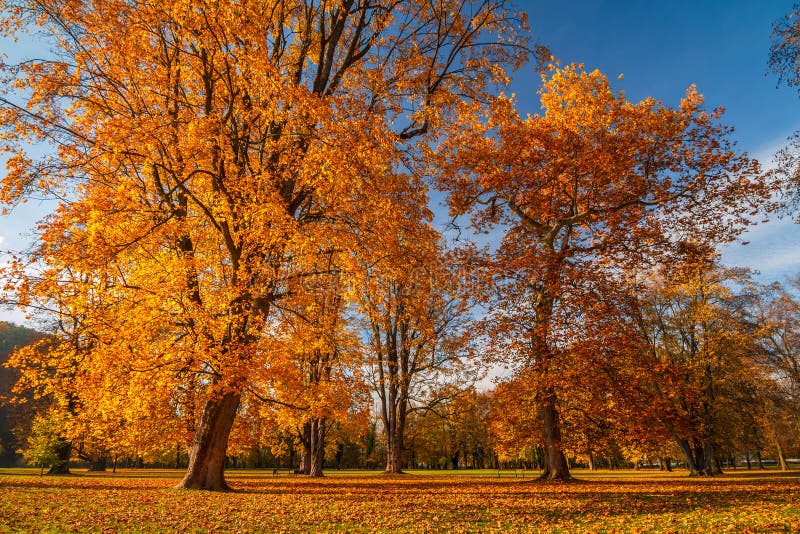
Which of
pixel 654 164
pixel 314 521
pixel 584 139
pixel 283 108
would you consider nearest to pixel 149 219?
pixel 283 108

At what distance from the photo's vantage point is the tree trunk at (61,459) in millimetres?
25802

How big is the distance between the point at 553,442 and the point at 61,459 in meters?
28.9

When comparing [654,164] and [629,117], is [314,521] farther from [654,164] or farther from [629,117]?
[629,117]

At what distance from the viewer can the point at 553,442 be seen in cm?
1900

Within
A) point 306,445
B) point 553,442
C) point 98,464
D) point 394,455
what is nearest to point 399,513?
point 553,442

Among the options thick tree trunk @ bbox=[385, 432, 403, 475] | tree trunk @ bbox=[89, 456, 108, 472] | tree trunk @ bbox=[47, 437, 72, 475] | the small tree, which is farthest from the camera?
tree trunk @ bbox=[89, 456, 108, 472]

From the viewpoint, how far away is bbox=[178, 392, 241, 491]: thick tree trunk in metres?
13.6

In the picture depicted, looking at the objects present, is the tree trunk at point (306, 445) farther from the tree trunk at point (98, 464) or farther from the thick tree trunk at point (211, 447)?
the thick tree trunk at point (211, 447)

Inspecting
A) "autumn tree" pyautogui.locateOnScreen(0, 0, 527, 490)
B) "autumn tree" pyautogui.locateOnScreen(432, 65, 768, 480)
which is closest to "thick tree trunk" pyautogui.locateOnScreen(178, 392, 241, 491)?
"autumn tree" pyautogui.locateOnScreen(0, 0, 527, 490)

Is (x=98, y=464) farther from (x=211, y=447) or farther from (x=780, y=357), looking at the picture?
(x=780, y=357)

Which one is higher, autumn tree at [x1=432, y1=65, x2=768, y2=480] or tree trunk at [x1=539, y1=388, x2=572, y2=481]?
autumn tree at [x1=432, y1=65, x2=768, y2=480]

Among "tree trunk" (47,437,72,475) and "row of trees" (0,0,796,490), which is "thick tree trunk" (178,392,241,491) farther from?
"tree trunk" (47,437,72,475)

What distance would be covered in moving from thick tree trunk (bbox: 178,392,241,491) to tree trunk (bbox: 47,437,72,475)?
58.3ft

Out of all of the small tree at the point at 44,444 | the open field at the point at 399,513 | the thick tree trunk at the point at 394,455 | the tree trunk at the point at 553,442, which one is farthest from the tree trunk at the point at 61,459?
the tree trunk at the point at 553,442
